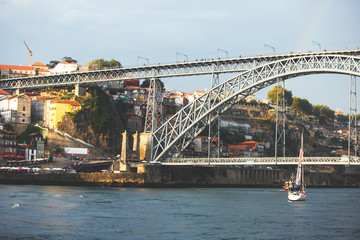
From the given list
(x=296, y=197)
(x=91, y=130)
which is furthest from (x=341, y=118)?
(x=296, y=197)

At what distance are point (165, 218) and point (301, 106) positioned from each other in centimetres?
11331

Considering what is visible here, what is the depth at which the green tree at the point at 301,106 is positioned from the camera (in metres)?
145

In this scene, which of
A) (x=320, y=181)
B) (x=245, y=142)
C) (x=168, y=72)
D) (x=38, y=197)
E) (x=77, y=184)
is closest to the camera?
(x=38, y=197)

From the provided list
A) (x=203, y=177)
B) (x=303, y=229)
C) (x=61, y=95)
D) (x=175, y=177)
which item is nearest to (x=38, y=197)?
(x=303, y=229)

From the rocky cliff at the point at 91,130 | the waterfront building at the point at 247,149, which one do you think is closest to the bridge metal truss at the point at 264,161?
the rocky cliff at the point at 91,130

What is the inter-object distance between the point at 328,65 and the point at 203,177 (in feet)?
93.5

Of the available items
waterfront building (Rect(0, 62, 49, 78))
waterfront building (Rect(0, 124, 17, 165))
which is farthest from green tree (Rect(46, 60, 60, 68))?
waterfront building (Rect(0, 124, 17, 165))

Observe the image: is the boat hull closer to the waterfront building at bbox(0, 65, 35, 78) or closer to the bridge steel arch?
the bridge steel arch

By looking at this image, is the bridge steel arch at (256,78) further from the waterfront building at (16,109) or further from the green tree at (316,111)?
the green tree at (316,111)

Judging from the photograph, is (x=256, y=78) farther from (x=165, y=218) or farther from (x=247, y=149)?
(x=247, y=149)

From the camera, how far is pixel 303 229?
34.9m

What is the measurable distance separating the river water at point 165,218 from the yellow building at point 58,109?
33.8 metres

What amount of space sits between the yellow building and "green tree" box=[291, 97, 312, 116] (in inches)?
2777

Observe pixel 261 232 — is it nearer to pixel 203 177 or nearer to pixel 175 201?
pixel 175 201
